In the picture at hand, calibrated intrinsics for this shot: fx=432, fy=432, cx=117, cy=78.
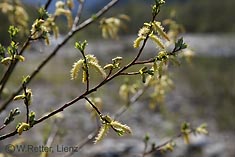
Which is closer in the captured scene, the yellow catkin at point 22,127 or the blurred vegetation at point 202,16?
the yellow catkin at point 22,127

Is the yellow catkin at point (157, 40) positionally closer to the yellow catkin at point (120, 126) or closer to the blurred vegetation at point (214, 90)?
the yellow catkin at point (120, 126)

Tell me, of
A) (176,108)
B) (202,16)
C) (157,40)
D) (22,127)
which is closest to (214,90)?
(176,108)

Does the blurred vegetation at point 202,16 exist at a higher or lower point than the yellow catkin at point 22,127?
higher

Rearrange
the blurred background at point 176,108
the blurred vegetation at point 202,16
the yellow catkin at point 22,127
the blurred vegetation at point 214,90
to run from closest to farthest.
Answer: the yellow catkin at point 22,127 → the blurred background at point 176,108 → the blurred vegetation at point 214,90 → the blurred vegetation at point 202,16

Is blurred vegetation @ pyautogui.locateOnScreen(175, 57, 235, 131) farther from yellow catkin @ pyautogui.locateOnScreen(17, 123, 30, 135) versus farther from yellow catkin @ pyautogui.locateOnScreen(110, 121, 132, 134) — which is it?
yellow catkin @ pyautogui.locateOnScreen(17, 123, 30, 135)

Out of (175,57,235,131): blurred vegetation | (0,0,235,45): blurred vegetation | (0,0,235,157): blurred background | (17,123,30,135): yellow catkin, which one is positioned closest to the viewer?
(17,123,30,135): yellow catkin

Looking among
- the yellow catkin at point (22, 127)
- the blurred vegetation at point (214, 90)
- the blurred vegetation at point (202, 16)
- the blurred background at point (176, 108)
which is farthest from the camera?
the blurred vegetation at point (202, 16)

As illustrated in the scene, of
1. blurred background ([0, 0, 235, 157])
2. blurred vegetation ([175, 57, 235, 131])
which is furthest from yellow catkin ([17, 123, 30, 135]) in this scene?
blurred vegetation ([175, 57, 235, 131])

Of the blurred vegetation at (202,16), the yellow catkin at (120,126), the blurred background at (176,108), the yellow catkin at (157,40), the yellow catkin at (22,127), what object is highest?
the blurred vegetation at (202,16)

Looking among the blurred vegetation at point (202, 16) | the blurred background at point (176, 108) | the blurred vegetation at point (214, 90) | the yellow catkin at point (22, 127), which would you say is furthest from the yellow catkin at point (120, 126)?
the blurred vegetation at point (202, 16)

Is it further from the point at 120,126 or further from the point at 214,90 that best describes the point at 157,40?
the point at 214,90

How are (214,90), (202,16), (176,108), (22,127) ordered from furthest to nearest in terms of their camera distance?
(202,16) → (214,90) → (176,108) → (22,127)
